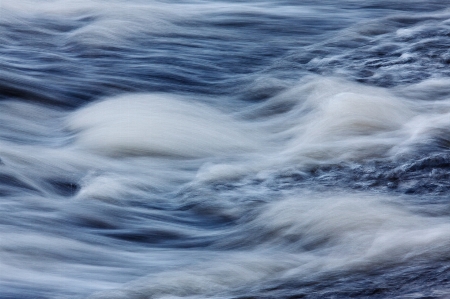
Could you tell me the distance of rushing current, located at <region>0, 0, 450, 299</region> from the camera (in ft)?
10.3

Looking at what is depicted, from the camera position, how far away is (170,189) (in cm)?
416

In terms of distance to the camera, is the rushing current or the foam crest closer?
the rushing current

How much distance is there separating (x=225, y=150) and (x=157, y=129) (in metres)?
0.41

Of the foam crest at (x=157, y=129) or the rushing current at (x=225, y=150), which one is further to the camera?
the foam crest at (x=157, y=129)

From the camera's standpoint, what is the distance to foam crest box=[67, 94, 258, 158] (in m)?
4.65

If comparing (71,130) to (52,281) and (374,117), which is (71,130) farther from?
(52,281)

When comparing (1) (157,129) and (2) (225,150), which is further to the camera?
(1) (157,129)

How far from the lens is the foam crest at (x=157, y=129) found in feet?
15.3

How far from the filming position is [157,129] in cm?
483

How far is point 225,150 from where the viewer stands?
15.3ft

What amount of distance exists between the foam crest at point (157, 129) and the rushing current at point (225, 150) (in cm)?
1

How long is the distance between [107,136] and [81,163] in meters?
0.35

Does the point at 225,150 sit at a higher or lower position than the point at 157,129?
lower

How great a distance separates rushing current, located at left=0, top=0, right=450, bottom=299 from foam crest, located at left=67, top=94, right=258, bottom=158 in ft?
0.04
